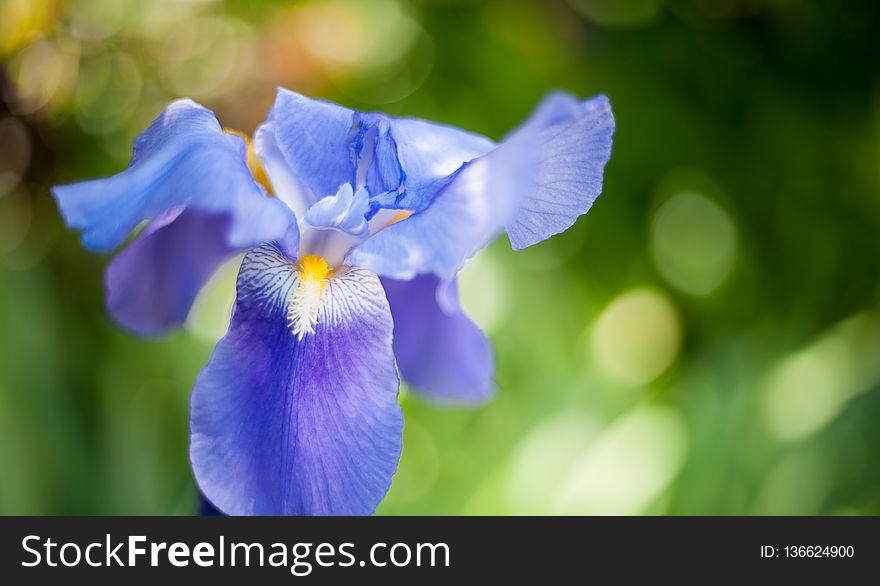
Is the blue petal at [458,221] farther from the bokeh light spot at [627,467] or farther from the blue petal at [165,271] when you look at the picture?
the bokeh light spot at [627,467]

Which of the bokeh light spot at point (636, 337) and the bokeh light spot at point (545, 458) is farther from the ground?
the bokeh light spot at point (636, 337)

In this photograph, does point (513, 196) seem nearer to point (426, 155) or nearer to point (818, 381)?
point (426, 155)

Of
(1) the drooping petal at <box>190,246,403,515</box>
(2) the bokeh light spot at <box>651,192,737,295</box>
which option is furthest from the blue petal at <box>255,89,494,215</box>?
(2) the bokeh light spot at <box>651,192,737,295</box>

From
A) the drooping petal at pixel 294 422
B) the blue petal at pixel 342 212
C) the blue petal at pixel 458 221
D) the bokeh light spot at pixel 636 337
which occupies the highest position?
the bokeh light spot at pixel 636 337

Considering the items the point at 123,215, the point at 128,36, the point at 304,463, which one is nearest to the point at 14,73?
the point at 128,36

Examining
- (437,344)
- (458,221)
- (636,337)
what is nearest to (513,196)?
(458,221)

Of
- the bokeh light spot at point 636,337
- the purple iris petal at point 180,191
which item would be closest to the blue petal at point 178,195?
the purple iris petal at point 180,191
